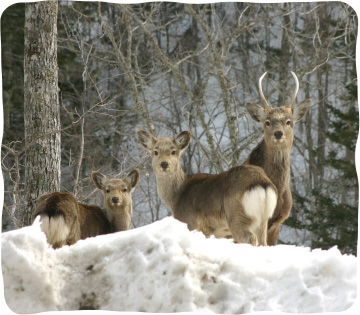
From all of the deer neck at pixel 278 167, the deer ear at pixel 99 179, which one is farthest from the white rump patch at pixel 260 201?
the deer ear at pixel 99 179

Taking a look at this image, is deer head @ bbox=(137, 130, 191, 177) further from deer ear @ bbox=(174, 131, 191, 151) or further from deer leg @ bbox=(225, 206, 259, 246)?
deer leg @ bbox=(225, 206, 259, 246)

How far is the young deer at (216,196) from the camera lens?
4219 mm

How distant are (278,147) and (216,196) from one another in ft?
2.06

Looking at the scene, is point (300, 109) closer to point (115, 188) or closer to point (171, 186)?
point (171, 186)

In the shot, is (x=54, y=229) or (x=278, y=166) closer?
(x=54, y=229)

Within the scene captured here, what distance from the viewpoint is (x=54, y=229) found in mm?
4086

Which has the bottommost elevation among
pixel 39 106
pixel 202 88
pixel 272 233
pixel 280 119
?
pixel 272 233

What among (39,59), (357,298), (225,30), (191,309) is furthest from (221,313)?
(225,30)

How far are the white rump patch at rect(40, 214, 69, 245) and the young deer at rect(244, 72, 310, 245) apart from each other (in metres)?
1.50

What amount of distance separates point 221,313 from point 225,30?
4.53 m

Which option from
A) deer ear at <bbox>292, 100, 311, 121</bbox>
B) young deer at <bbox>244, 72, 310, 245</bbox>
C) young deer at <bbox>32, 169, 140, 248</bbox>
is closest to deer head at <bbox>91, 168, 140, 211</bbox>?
young deer at <bbox>32, 169, 140, 248</bbox>

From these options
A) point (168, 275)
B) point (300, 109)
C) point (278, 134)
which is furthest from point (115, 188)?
point (168, 275)

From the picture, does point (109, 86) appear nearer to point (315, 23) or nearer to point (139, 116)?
point (139, 116)

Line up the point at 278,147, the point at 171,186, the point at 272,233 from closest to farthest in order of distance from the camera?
the point at 272,233 → the point at 278,147 → the point at 171,186
